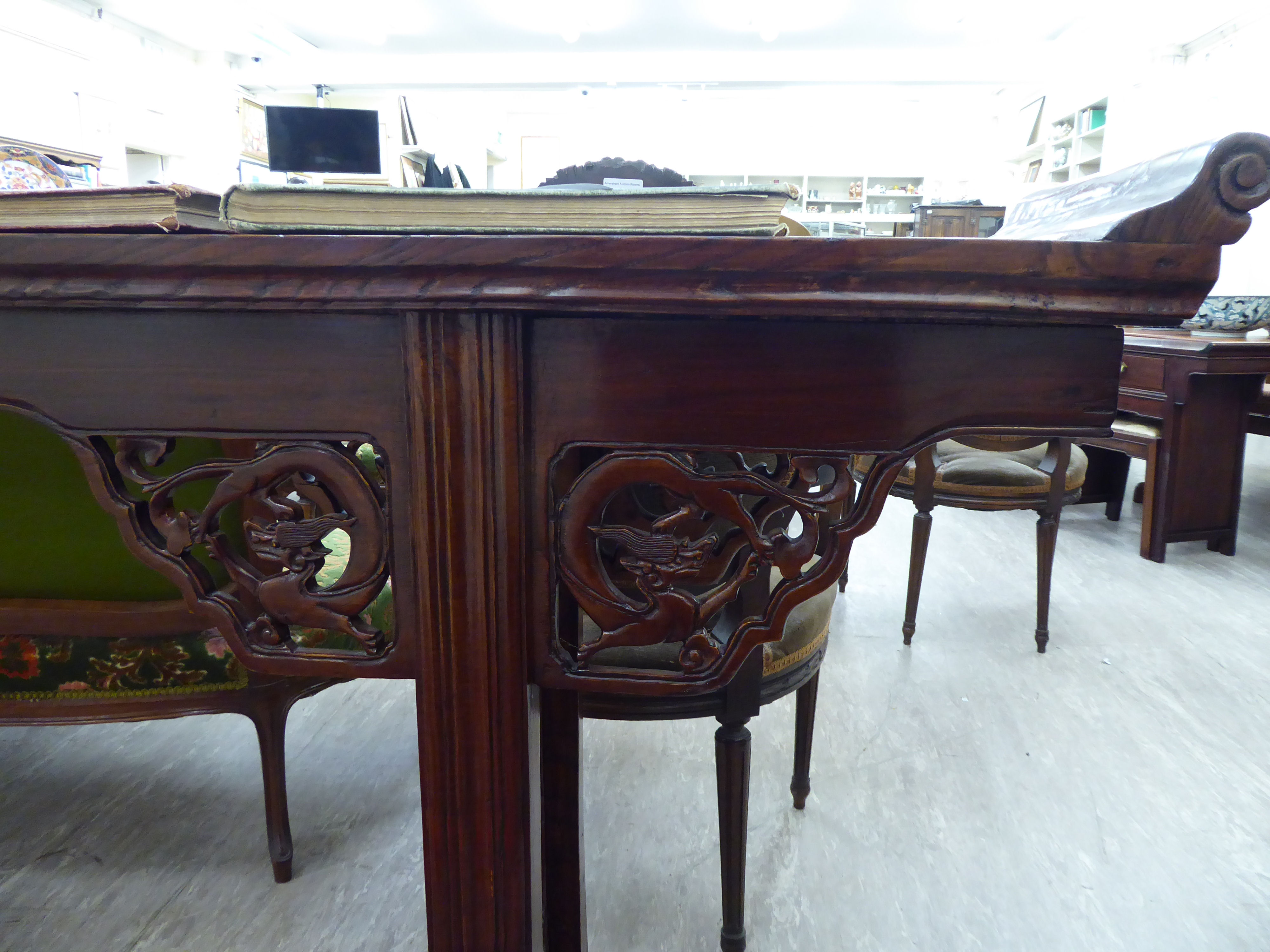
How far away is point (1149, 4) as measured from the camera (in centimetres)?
591

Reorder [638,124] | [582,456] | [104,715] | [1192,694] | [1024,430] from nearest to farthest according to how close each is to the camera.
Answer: [1024,430], [582,456], [104,715], [1192,694], [638,124]

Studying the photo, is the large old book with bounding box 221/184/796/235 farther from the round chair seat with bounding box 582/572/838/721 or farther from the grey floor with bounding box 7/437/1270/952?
the grey floor with bounding box 7/437/1270/952

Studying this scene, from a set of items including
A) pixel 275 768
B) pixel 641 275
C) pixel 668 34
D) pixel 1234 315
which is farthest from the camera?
A: pixel 668 34

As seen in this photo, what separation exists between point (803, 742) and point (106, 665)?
0.94 m

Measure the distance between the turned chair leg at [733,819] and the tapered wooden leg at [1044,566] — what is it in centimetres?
119

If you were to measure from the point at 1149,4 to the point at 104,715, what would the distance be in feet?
25.1

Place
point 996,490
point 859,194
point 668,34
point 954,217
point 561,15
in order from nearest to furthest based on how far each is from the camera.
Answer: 1. point 996,490
2. point 954,217
3. point 561,15
4. point 668,34
5. point 859,194

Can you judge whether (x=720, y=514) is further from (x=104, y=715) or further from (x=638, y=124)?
(x=638, y=124)

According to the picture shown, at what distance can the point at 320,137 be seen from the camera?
6.36ft

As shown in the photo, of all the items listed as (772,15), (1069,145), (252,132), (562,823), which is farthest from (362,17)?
(562,823)

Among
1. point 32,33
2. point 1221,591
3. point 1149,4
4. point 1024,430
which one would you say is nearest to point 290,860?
point 1024,430

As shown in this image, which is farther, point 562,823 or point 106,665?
point 106,665

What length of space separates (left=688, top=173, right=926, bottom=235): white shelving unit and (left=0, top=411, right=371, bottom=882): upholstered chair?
358 inches

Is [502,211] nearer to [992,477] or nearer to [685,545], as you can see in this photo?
[685,545]
